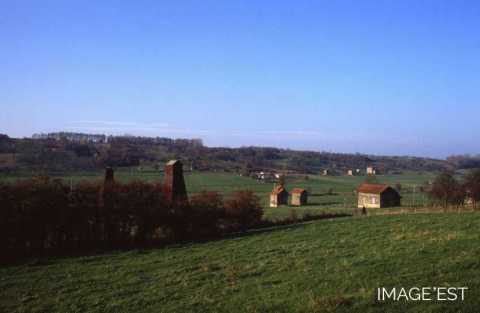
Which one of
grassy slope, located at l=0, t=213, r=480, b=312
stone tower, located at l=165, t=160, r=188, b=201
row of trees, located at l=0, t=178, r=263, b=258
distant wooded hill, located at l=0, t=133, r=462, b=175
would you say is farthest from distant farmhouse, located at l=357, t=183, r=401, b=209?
grassy slope, located at l=0, t=213, r=480, b=312

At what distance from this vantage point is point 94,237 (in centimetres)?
2620

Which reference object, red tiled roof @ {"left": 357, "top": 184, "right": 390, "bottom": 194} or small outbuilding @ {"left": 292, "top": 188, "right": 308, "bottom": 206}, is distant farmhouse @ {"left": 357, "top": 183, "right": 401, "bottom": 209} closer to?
red tiled roof @ {"left": 357, "top": 184, "right": 390, "bottom": 194}

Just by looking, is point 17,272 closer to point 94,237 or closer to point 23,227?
point 23,227

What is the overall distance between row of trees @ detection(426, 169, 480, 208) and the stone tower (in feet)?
90.3

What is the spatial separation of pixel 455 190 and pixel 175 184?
3066 centimetres

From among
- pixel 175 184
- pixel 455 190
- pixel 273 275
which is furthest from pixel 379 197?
pixel 273 275

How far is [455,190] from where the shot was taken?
149 feet

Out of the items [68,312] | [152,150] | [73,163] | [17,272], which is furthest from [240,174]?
[68,312]

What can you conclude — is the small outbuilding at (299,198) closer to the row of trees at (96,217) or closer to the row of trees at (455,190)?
the row of trees at (455,190)

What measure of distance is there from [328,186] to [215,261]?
84229 millimetres

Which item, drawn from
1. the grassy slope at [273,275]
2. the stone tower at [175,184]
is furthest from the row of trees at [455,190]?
the stone tower at [175,184]

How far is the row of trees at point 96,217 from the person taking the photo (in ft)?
78.2

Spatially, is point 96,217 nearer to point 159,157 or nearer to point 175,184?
point 175,184

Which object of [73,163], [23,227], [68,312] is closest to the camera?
[68,312]
